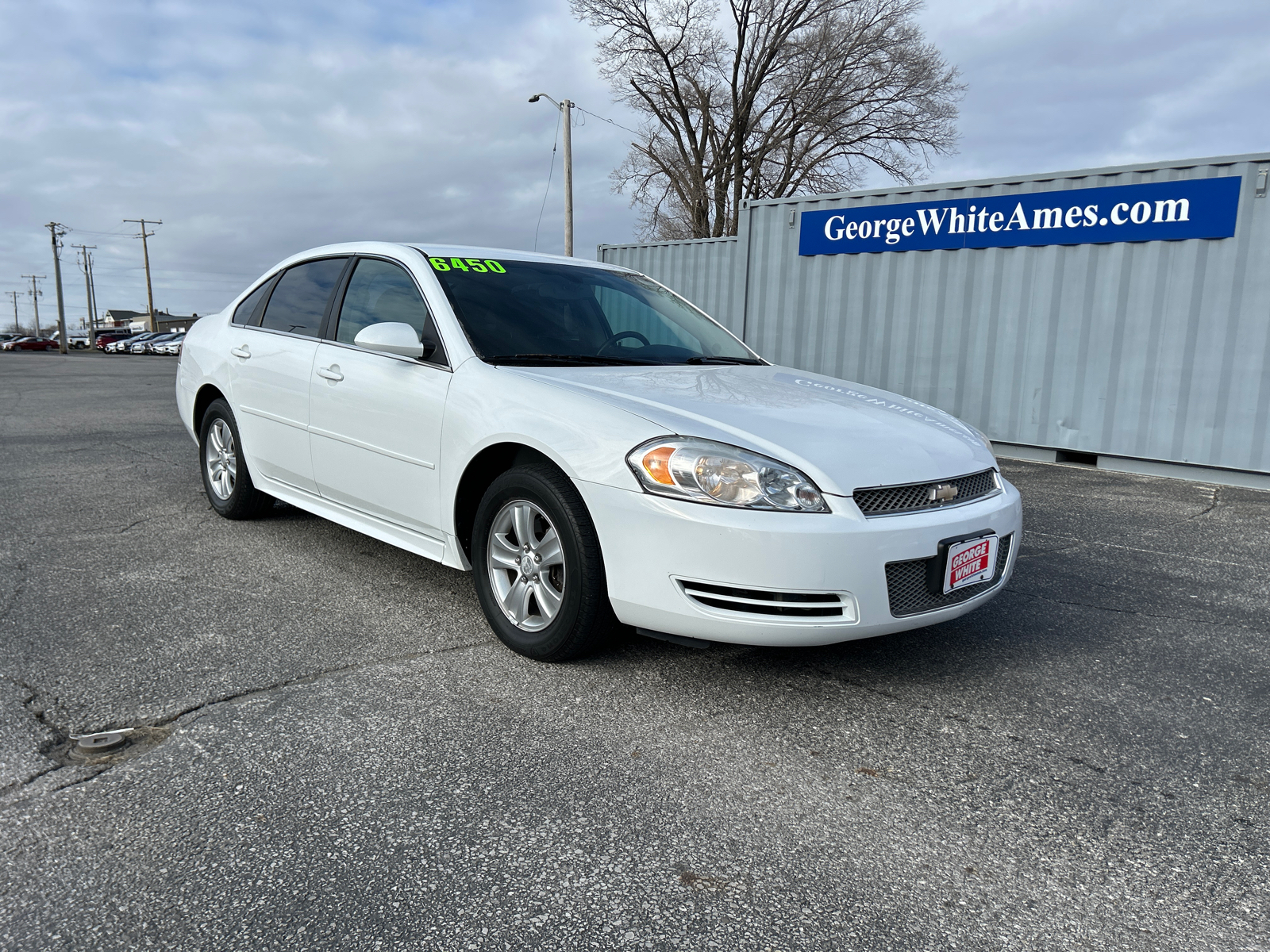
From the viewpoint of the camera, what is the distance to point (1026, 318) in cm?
908

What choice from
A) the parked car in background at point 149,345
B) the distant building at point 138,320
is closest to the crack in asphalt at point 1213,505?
the parked car in background at point 149,345

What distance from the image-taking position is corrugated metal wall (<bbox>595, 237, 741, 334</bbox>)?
467 inches

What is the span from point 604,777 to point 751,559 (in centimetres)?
74

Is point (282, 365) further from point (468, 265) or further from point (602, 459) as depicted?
point (602, 459)

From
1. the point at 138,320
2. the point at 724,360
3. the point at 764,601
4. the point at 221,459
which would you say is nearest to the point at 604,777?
the point at 764,601

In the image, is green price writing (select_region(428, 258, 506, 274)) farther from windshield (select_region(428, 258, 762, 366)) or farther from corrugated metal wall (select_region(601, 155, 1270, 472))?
corrugated metal wall (select_region(601, 155, 1270, 472))

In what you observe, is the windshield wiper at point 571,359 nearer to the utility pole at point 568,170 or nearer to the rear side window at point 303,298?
the rear side window at point 303,298

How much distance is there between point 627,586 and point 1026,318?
7717 millimetres

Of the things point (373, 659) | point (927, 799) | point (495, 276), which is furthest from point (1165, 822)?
point (495, 276)

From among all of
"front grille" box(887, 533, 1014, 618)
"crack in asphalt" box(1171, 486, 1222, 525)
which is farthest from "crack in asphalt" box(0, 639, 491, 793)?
"crack in asphalt" box(1171, 486, 1222, 525)

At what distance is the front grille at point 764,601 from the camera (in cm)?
267

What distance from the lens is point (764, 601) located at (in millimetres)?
2674

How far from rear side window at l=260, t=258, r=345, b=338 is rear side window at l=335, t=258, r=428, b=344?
0.19 meters

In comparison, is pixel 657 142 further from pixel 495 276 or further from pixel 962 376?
pixel 495 276
